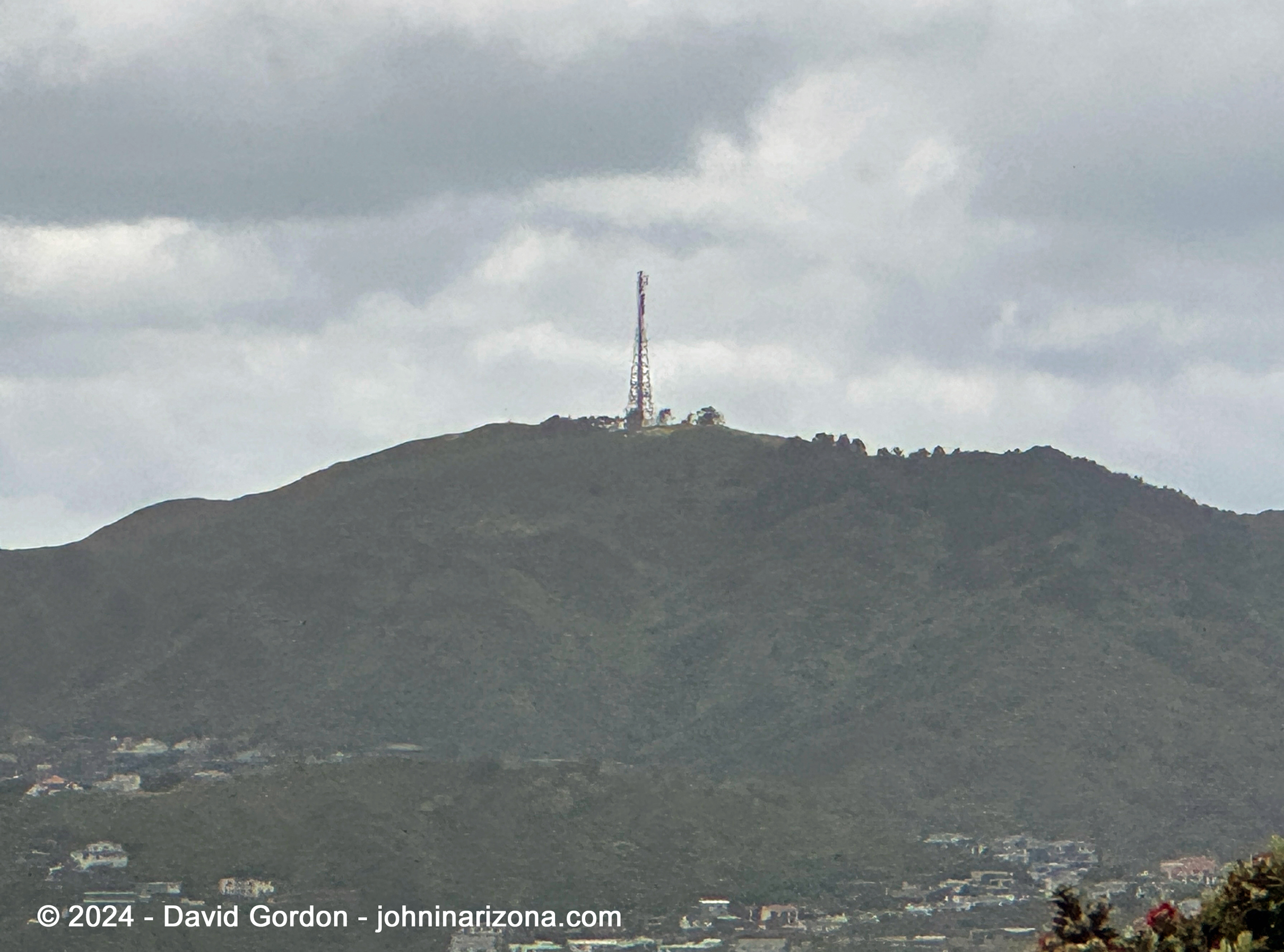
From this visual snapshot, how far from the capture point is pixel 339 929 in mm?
193000

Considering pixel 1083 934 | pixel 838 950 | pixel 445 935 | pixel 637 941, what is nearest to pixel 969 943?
pixel 838 950

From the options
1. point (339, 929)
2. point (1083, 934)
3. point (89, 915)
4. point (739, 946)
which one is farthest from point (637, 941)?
point (1083, 934)

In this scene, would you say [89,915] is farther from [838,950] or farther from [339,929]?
[838,950]

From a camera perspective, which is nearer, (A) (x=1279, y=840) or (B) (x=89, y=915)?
(A) (x=1279, y=840)

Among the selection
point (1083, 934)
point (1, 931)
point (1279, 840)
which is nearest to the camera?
point (1279, 840)

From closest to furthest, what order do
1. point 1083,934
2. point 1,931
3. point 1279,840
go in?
point 1279,840
point 1083,934
point 1,931

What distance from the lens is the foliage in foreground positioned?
4294 centimetres

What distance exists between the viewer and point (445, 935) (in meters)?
199

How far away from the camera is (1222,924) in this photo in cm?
4422

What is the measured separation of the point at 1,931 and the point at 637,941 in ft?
174

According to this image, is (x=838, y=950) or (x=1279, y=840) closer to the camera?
(x=1279, y=840)

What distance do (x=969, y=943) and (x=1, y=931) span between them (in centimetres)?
8107

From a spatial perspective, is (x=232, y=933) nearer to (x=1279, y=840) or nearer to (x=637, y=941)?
(x=637, y=941)

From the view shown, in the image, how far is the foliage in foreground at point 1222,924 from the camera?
42938 millimetres
